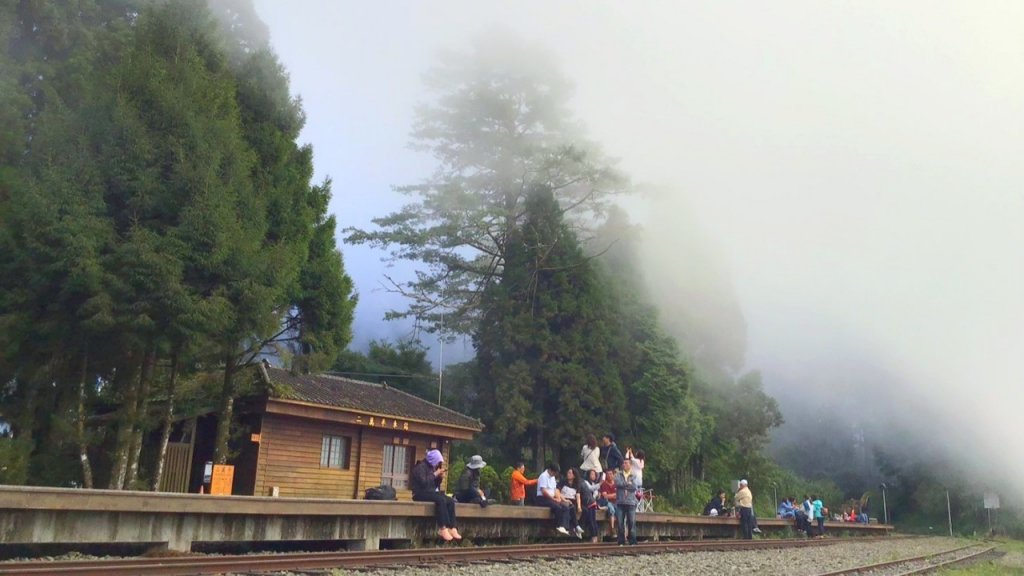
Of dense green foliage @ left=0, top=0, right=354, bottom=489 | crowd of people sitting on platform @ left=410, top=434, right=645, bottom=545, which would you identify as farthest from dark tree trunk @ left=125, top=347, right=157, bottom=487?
crowd of people sitting on platform @ left=410, top=434, right=645, bottom=545

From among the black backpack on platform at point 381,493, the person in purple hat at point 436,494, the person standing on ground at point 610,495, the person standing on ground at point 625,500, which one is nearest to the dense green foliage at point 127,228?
the black backpack on platform at point 381,493

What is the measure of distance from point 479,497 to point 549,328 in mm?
15373

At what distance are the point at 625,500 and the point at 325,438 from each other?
8.15 m

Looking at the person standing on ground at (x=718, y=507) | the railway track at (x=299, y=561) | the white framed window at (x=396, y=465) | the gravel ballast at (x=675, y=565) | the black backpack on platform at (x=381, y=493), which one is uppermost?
the white framed window at (x=396, y=465)

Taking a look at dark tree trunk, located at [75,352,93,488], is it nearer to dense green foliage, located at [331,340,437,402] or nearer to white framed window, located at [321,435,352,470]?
white framed window, located at [321,435,352,470]

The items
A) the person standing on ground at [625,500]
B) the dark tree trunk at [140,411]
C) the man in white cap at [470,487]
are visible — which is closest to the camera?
the man in white cap at [470,487]

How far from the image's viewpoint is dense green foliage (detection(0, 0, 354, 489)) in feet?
33.3

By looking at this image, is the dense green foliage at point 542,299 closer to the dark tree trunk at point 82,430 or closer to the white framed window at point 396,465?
the white framed window at point 396,465

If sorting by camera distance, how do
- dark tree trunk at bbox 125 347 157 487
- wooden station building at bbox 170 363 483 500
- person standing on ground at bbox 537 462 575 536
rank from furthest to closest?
wooden station building at bbox 170 363 483 500
person standing on ground at bbox 537 462 575 536
dark tree trunk at bbox 125 347 157 487

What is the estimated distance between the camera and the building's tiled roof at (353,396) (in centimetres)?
1609

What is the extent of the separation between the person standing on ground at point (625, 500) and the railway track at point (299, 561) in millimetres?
565

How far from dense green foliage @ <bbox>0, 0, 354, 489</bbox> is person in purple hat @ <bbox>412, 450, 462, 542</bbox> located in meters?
3.58

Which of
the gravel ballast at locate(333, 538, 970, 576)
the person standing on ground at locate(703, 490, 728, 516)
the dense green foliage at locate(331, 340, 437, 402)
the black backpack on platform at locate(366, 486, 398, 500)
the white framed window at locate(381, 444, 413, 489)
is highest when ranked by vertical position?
the dense green foliage at locate(331, 340, 437, 402)

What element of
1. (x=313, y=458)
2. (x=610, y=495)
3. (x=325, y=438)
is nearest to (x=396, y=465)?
(x=325, y=438)
